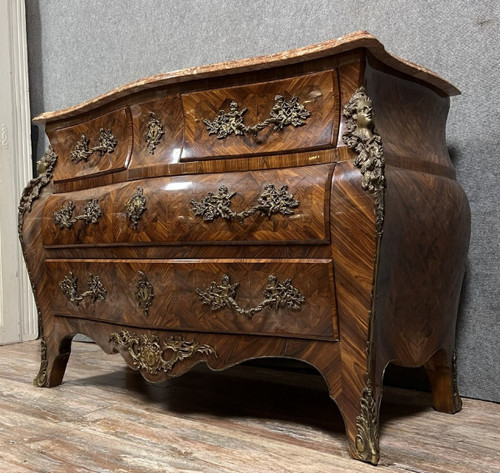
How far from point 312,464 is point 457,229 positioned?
0.64 m

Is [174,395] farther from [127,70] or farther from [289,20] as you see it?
[127,70]

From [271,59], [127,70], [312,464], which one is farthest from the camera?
[127,70]

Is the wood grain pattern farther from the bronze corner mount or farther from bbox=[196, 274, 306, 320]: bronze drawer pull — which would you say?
the bronze corner mount

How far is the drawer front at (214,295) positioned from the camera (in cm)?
118

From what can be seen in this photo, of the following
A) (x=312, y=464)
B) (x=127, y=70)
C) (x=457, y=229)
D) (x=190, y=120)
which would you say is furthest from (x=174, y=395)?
(x=127, y=70)

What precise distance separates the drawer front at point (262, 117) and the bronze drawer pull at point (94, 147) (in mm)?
280

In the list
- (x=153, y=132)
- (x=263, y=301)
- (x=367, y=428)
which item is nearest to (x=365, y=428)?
(x=367, y=428)

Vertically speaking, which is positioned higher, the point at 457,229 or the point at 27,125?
the point at 27,125

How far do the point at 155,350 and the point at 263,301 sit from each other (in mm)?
342

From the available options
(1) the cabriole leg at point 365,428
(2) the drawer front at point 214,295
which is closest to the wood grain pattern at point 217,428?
(1) the cabriole leg at point 365,428

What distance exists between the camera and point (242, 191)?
4.14 feet

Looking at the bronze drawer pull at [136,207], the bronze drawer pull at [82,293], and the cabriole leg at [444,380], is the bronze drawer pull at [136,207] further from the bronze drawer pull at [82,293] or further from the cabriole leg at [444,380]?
the cabriole leg at [444,380]

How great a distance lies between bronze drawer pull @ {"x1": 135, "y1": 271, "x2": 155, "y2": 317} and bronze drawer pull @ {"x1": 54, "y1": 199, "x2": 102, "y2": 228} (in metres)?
0.22

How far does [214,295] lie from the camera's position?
1300mm
